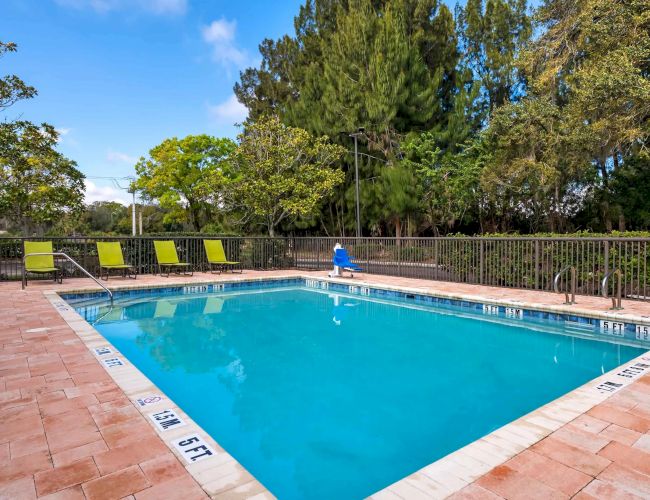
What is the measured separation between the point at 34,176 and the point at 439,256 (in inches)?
583

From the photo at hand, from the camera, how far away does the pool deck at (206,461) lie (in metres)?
1.74

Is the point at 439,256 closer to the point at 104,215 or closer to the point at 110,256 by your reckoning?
the point at 110,256

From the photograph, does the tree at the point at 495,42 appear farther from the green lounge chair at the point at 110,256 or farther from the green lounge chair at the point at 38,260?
the green lounge chair at the point at 38,260

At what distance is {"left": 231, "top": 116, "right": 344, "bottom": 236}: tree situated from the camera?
15.2m

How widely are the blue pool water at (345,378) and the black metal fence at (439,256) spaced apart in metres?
2.20

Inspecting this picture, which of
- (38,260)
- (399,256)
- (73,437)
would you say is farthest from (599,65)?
(38,260)

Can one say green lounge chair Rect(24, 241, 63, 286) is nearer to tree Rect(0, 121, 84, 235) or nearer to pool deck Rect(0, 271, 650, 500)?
tree Rect(0, 121, 84, 235)

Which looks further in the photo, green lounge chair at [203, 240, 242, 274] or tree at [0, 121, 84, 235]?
tree at [0, 121, 84, 235]

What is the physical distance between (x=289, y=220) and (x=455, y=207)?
323 inches

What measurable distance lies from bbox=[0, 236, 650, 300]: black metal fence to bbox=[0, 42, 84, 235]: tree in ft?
17.9

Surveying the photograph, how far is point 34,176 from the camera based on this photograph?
49.1 feet

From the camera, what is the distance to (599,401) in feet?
8.99

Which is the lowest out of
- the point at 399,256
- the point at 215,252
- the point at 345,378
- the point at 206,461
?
the point at 345,378

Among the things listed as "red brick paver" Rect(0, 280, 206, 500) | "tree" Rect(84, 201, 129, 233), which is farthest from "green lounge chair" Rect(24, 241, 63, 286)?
"tree" Rect(84, 201, 129, 233)
